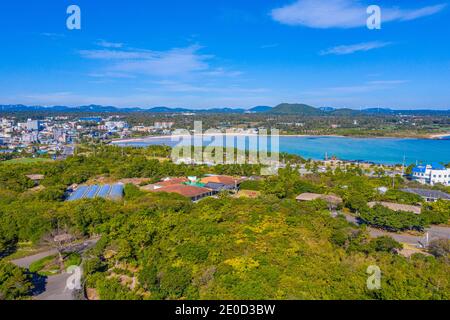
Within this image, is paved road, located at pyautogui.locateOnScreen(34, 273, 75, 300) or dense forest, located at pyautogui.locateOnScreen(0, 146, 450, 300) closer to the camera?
dense forest, located at pyautogui.locateOnScreen(0, 146, 450, 300)

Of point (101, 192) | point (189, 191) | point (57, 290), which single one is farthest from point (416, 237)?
point (101, 192)

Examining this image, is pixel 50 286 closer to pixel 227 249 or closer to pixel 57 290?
pixel 57 290

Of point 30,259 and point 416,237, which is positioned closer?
point 30,259

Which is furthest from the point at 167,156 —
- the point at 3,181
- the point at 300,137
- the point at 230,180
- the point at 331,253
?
the point at 300,137

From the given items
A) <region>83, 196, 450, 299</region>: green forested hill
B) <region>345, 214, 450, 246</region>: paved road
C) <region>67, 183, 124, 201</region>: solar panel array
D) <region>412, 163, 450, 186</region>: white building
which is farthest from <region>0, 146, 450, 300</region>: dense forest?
<region>412, 163, 450, 186</region>: white building

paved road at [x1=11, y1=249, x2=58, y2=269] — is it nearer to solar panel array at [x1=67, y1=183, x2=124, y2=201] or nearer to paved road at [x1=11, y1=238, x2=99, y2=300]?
paved road at [x1=11, y1=238, x2=99, y2=300]

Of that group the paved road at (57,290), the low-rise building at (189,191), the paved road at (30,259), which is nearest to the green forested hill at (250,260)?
the paved road at (57,290)
